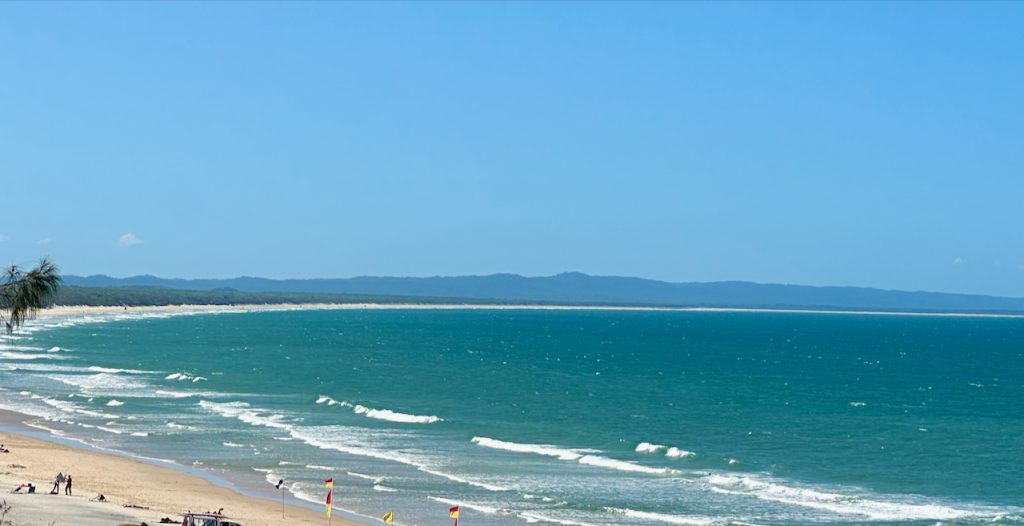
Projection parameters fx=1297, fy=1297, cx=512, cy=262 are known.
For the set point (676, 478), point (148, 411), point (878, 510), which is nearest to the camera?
point (878, 510)

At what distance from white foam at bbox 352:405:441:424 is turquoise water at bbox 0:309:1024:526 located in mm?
145

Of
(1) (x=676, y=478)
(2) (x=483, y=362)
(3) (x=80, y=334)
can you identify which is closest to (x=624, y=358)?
(2) (x=483, y=362)

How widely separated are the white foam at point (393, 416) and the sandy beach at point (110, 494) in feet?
53.7

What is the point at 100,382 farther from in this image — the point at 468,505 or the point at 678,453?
the point at 468,505

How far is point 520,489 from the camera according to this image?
41000mm

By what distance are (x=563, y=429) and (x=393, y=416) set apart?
902 cm

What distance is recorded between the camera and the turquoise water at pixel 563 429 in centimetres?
3966

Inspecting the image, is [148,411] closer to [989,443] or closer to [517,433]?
[517,433]

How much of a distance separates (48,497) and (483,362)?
72915mm

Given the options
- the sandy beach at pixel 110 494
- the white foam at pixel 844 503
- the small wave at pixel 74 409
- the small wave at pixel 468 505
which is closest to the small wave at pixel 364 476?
the small wave at pixel 468 505

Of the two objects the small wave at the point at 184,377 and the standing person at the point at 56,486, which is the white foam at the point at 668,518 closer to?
the standing person at the point at 56,486

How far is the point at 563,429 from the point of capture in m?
57.7

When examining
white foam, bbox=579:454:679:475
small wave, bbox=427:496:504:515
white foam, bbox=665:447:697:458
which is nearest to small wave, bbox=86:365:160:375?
white foam, bbox=579:454:679:475

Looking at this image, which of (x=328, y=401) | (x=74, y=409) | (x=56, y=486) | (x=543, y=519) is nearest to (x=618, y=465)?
(x=543, y=519)
